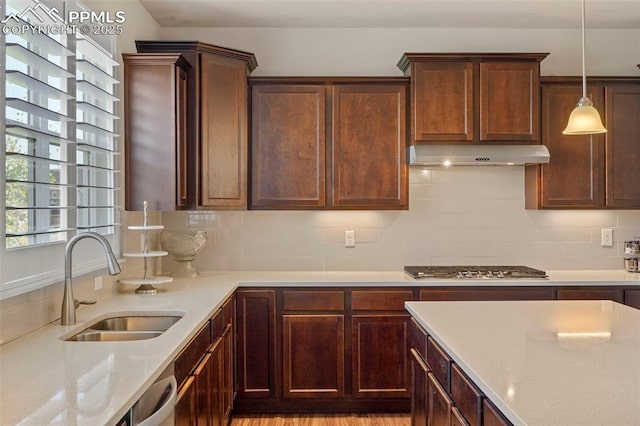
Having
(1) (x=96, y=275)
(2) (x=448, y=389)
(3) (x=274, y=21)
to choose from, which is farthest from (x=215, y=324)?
(3) (x=274, y=21)

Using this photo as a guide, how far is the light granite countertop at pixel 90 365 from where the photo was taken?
124cm

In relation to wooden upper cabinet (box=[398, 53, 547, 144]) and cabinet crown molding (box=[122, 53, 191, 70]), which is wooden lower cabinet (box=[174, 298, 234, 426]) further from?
wooden upper cabinet (box=[398, 53, 547, 144])

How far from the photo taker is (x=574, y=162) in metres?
3.63

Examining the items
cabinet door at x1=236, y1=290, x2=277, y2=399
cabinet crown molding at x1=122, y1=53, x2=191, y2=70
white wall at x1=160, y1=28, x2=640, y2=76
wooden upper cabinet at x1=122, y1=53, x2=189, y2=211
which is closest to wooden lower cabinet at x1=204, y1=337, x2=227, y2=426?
cabinet door at x1=236, y1=290, x2=277, y2=399

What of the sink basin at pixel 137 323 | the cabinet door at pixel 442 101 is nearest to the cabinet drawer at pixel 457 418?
the sink basin at pixel 137 323

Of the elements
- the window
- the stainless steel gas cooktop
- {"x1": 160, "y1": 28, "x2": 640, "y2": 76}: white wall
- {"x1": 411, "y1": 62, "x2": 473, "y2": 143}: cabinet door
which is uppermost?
{"x1": 160, "y1": 28, "x2": 640, "y2": 76}: white wall

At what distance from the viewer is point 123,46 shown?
3107 mm

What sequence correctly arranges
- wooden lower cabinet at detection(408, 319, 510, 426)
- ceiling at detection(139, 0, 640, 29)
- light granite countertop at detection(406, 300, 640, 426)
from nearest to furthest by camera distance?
Answer: light granite countertop at detection(406, 300, 640, 426) → wooden lower cabinet at detection(408, 319, 510, 426) → ceiling at detection(139, 0, 640, 29)

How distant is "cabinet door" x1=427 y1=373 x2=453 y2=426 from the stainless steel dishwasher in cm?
94

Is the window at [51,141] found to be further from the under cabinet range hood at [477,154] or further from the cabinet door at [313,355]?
the under cabinet range hood at [477,154]

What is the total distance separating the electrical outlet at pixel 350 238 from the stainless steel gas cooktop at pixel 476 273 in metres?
0.49

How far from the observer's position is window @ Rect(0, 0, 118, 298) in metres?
1.90

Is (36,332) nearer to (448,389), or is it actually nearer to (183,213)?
(448,389)

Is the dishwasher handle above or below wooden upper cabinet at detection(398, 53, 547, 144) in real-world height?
below
